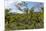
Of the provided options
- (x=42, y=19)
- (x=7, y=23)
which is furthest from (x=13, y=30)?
(x=42, y=19)

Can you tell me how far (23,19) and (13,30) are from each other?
24 centimetres

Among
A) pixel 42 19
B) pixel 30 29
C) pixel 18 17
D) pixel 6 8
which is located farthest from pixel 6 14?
pixel 42 19

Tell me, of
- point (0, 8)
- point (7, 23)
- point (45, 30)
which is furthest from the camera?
point (45, 30)

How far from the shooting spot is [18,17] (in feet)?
4.94

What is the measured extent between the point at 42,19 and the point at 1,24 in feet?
2.36

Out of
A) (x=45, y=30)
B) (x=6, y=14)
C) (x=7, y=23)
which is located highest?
(x=6, y=14)

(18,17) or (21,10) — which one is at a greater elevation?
(21,10)

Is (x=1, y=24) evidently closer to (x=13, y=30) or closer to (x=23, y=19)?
(x=13, y=30)

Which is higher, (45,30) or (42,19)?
(42,19)

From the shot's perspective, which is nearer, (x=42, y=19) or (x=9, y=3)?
(x=9, y=3)

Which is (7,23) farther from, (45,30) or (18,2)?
(45,30)

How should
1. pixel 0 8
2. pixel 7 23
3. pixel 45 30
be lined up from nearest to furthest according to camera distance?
pixel 0 8 → pixel 7 23 → pixel 45 30

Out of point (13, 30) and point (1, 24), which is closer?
point (1, 24)

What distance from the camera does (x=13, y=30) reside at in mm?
1481
